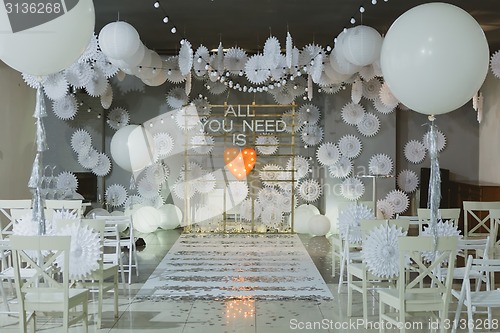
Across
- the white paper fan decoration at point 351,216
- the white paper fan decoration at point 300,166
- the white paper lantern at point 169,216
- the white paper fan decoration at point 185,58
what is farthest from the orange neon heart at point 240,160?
the white paper fan decoration at point 351,216

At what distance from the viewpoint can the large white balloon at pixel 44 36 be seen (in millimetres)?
4781

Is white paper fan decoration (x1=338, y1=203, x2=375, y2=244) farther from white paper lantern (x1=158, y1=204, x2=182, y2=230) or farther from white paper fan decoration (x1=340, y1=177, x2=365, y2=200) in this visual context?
white paper lantern (x1=158, y1=204, x2=182, y2=230)

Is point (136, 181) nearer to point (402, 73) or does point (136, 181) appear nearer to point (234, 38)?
point (234, 38)

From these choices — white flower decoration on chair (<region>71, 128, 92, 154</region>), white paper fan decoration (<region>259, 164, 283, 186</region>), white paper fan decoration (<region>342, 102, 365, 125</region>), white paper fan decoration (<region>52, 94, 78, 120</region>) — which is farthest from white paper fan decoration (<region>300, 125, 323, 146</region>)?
white paper fan decoration (<region>52, 94, 78, 120</region>)

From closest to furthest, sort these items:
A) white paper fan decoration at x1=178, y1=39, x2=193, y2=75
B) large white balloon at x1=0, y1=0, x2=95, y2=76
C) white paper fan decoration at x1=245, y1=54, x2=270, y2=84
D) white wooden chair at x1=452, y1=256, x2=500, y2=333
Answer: large white balloon at x1=0, y1=0, x2=95, y2=76 < white wooden chair at x1=452, y1=256, x2=500, y2=333 < white paper fan decoration at x1=178, y1=39, x2=193, y2=75 < white paper fan decoration at x1=245, y1=54, x2=270, y2=84

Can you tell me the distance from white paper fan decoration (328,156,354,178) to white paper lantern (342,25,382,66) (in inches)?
183

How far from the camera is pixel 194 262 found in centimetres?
995

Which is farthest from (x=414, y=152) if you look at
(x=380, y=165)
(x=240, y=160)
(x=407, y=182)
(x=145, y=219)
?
(x=145, y=219)

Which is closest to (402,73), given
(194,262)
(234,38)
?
(194,262)

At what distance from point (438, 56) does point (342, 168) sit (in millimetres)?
8749

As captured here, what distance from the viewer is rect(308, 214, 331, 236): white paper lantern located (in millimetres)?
12953

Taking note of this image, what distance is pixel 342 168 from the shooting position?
44.3 feet

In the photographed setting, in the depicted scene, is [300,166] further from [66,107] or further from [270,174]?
[66,107]

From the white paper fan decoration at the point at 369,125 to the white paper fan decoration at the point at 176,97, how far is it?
132 inches
